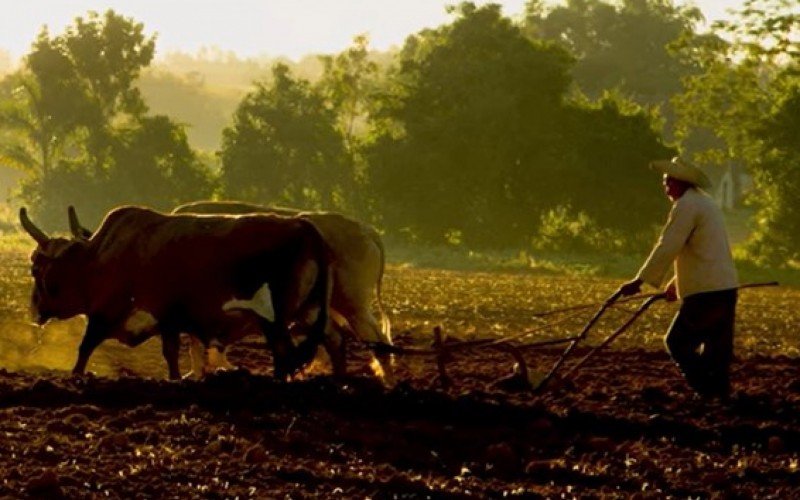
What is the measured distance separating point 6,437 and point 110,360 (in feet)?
22.3

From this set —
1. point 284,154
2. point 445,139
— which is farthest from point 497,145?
point 284,154

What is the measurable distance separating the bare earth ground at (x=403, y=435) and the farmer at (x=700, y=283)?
12.7 inches

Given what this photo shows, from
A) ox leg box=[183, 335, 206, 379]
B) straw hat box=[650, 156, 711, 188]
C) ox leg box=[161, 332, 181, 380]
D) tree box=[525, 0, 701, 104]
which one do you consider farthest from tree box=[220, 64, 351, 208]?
straw hat box=[650, 156, 711, 188]

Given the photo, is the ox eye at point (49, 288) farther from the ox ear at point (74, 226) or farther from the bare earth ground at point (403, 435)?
the bare earth ground at point (403, 435)

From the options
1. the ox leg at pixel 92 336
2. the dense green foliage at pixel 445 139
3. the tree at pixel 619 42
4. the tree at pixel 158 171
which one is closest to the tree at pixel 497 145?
the dense green foliage at pixel 445 139

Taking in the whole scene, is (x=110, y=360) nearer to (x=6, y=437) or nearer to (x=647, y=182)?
(x=6, y=437)

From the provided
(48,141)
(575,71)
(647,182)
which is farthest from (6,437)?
(575,71)

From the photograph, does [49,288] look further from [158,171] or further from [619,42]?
[619,42]

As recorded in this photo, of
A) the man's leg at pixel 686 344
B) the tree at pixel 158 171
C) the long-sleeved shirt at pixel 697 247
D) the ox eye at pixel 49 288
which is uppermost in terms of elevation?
the tree at pixel 158 171

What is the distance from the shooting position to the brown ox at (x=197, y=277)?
12.7 meters

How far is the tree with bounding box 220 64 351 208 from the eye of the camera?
2299 inches

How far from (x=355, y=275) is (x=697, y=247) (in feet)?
12.0

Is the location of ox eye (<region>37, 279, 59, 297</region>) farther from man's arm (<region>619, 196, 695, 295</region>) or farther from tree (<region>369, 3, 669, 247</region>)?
tree (<region>369, 3, 669, 247</region>)

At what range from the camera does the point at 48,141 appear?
2618 inches
